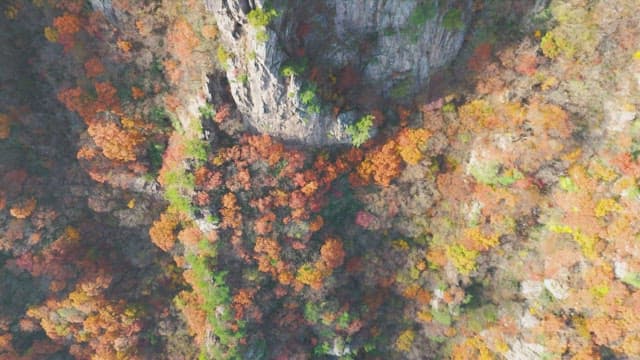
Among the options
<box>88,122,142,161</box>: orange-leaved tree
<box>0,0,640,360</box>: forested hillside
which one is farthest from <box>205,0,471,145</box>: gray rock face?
<box>88,122,142,161</box>: orange-leaved tree

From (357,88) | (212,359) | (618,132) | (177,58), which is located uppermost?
(177,58)

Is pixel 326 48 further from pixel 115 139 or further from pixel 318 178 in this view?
pixel 115 139

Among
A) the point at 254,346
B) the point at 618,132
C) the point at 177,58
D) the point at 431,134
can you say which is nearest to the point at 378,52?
the point at 431,134

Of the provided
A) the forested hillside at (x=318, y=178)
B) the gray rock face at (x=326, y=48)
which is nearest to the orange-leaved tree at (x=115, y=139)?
the forested hillside at (x=318, y=178)

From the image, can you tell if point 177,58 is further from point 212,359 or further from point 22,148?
point 212,359

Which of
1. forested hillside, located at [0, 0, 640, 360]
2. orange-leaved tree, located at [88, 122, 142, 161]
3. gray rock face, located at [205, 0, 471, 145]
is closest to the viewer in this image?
gray rock face, located at [205, 0, 471, 145]

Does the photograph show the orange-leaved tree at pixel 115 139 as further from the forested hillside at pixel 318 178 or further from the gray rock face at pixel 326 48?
the gray rock face at pixel 326 48

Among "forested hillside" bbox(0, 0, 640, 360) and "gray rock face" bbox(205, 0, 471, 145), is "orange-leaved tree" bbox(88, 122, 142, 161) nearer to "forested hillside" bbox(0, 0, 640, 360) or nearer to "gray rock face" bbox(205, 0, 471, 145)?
"forested hillside" bbox(0, 0, 640, 360)

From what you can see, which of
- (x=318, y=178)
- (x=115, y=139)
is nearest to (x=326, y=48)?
(x=318, y=178)

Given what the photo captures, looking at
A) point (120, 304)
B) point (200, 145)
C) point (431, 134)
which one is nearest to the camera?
point (200, 145)
